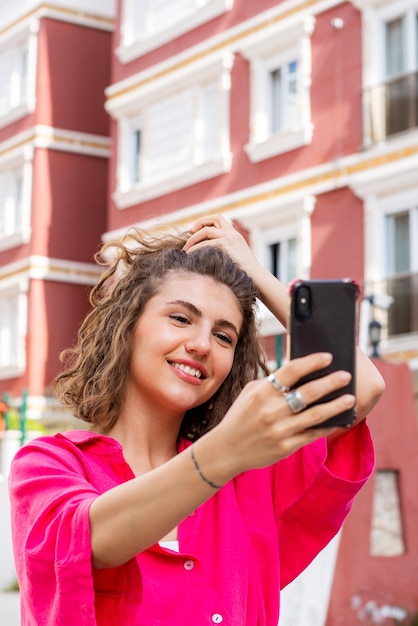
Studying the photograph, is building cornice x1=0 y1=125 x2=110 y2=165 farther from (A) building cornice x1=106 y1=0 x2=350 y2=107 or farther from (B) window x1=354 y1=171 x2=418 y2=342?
(B) window x1=354 y1=171 x2=418 y2=342

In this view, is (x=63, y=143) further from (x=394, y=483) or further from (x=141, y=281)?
(x=141, y=281)

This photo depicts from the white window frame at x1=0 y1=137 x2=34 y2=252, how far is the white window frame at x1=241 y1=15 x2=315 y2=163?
19.9 feet

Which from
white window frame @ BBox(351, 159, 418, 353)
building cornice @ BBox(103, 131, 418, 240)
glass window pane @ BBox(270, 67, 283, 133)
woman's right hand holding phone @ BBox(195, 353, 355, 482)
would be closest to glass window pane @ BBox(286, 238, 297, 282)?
building cornice @ BBox(103, 131, 418, 240)

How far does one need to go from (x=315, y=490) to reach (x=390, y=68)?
46.1 ft

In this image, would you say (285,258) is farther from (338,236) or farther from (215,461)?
(215,461)

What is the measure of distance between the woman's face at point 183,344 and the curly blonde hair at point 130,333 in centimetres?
3

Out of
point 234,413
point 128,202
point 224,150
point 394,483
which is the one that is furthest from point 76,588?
point 128,202

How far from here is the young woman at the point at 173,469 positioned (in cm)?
→ 193

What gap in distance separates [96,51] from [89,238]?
3607 millimetres

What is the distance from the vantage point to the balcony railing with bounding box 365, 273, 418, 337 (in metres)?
15.1

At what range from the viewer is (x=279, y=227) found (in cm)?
1719

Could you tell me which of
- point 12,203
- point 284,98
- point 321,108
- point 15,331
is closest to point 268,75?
point 284,98

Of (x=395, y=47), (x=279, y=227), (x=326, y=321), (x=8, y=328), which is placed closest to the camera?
(x=326, y=321)

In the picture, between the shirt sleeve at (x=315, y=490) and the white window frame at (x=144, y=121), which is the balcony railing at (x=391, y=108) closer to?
the white window frame at (x=144, y=121)
